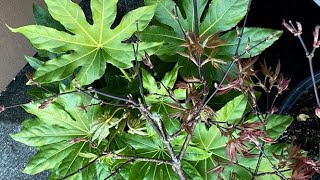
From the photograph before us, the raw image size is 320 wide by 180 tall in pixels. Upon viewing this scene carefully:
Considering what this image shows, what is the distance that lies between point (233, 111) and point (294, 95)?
35 cm

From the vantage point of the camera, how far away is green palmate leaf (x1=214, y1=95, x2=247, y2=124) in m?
1.14

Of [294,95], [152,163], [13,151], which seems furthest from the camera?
[13,151]

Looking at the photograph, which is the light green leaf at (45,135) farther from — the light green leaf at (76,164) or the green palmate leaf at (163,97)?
the green palmate leaf at (163,97)

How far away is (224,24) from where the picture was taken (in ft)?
3.95

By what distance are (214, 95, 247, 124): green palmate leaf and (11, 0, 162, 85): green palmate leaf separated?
21cm

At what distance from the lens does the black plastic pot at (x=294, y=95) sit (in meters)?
1.41

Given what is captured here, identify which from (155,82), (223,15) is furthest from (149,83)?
(223,15)

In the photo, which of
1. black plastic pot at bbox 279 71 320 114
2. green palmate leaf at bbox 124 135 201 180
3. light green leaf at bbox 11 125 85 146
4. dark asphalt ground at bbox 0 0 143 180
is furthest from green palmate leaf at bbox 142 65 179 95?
dark asphalt ground at bbox 0 0 143 180

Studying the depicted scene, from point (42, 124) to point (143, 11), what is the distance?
1.33 feet

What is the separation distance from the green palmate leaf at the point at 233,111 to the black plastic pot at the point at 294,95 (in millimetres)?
325

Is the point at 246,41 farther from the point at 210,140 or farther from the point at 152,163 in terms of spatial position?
the point at 152,163

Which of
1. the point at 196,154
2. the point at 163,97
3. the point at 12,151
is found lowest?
the point at 12,151

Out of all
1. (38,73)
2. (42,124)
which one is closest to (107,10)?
(38,73)

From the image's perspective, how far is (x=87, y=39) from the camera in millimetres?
1129
